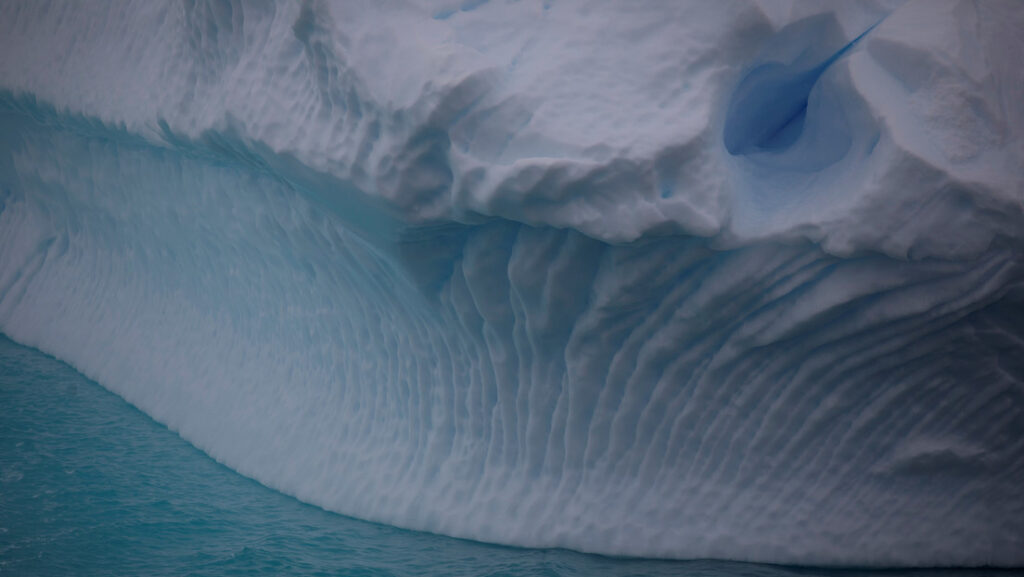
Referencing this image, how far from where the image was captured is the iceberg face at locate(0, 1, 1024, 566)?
187 centimetres

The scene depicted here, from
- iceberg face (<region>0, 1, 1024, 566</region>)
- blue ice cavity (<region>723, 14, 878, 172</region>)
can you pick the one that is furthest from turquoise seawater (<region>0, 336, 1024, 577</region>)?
blue ice cavity (<region>723, 14, 878, 172</region>)

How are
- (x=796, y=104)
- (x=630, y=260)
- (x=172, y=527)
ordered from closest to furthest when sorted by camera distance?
(x=630, y=260)
(x=796, y=104)
(x=172, y=527)

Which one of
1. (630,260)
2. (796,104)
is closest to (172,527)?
(630,260)

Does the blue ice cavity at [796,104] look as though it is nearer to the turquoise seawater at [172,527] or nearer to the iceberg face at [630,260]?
the iceberg face at [630,260]

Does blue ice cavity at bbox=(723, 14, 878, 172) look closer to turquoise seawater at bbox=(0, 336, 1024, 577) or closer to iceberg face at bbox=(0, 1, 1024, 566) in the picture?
iceberg face at bbox=(0, 1, 1024, 566)

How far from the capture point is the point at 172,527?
269cm

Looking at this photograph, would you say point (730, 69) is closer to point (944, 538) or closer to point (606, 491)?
point (606, 491)

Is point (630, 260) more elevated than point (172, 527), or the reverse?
point (630, 260)

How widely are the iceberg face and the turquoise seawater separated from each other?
0.09m

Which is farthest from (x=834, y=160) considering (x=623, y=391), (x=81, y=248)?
(x=81, y=248)

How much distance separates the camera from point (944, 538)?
233 cm

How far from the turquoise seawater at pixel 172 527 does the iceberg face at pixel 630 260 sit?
0.30 feet

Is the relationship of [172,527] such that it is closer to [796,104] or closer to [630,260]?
[630,260]

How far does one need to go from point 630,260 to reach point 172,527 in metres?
1.74
